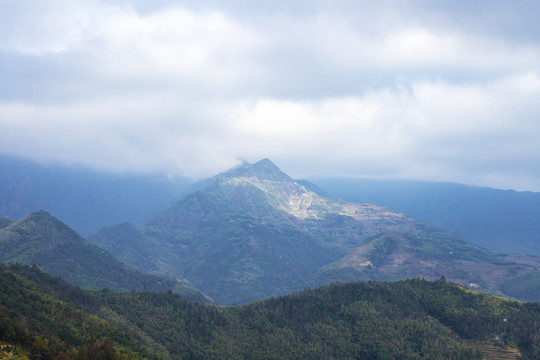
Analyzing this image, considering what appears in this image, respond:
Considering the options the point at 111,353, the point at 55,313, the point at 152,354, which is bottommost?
the point at 152,354

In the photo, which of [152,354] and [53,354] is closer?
[53,354]

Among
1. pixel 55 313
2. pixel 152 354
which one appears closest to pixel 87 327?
pixel 55 313

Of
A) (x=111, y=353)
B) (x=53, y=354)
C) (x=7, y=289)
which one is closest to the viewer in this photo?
(x=53, y=354)

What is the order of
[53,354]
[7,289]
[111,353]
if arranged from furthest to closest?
[7,289]
[111,353]
[53,354]

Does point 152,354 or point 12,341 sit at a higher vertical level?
point 12,341

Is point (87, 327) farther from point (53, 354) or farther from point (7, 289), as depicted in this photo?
point (53, 354)

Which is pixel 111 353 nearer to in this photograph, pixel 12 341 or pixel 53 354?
pixel 53 354

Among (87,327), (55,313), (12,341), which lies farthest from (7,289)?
(12,341)

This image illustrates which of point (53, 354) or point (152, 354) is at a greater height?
point (53, 354)

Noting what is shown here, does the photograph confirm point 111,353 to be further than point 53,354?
Yes
